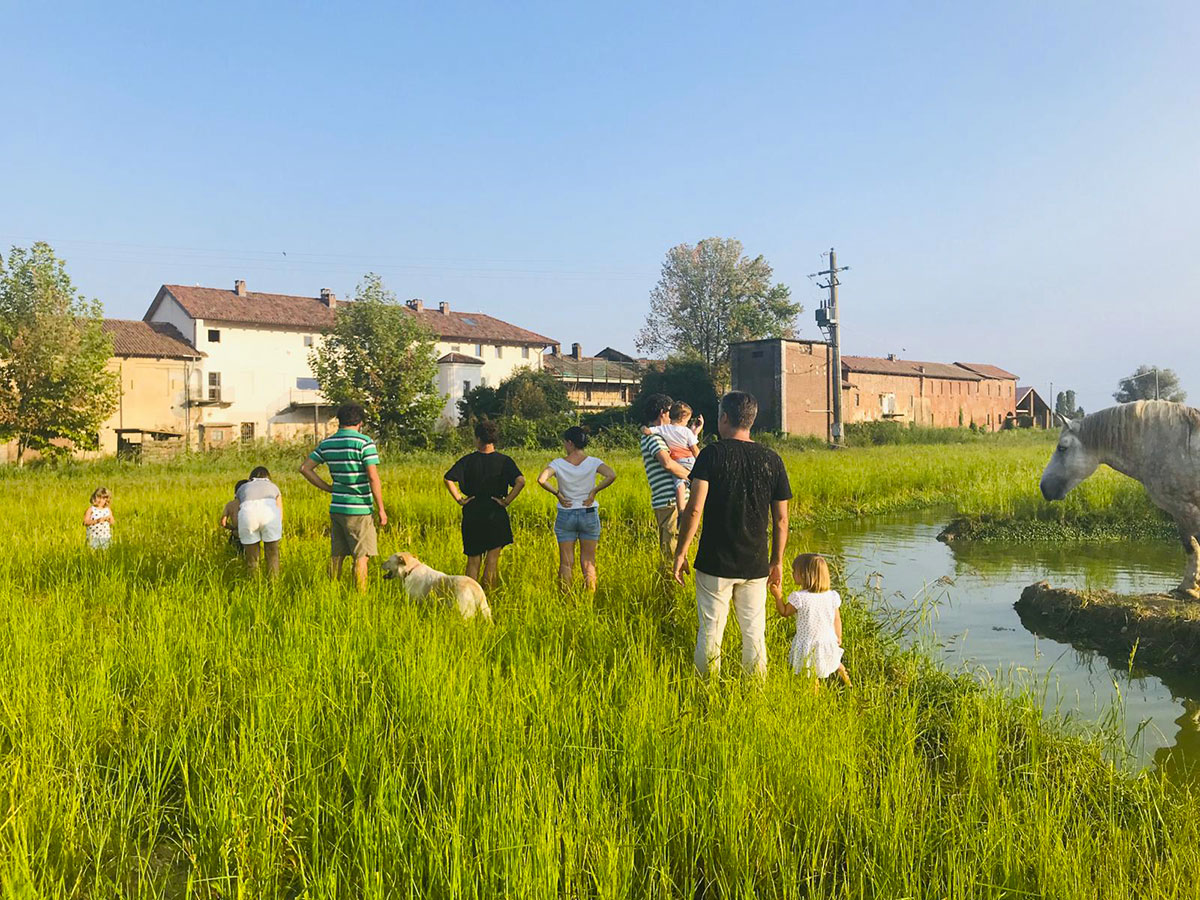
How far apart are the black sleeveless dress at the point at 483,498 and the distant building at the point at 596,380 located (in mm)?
44102

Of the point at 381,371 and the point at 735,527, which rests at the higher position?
the point at 381,371

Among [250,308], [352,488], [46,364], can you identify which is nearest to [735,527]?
[352,488]

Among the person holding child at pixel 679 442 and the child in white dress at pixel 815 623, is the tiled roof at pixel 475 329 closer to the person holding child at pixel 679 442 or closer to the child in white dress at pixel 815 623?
the person holding child at pixel 679 442

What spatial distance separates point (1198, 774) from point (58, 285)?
31.0 meters

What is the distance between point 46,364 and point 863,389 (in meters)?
44.3

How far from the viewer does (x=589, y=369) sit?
5450 cm

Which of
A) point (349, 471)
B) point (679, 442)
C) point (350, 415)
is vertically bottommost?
point (349, 471)

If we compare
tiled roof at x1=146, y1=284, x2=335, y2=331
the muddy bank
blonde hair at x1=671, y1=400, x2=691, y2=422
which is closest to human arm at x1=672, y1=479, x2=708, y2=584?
blonde hair at x1=671, y1=400, x2=691, y2=422

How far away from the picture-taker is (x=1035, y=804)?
9.43 ft

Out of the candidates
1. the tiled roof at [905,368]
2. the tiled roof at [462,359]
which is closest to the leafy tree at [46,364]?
→ the tiled roof at [462,359]

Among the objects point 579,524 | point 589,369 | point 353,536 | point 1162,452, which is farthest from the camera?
point 589,369

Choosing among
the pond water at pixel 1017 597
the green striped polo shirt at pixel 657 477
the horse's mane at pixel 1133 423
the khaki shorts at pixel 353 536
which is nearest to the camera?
the pond water at pixel 1017 597

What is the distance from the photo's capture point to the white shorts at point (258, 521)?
23.1 feet

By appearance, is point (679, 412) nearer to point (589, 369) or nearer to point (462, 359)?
point (462, 359)
